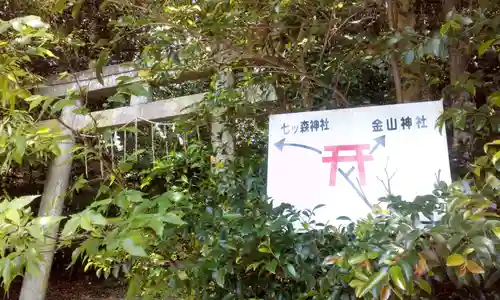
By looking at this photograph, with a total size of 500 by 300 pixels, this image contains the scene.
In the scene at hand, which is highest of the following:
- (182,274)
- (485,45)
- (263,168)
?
(485,45)

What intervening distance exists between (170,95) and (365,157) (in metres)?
2.08

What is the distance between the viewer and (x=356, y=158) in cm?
122

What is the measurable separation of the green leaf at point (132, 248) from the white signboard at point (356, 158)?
0.57 meters

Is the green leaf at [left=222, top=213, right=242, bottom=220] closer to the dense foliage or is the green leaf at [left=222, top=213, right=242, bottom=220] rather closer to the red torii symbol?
the dense foliage

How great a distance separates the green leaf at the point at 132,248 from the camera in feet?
2.44

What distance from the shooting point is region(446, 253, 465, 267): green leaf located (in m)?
0.74

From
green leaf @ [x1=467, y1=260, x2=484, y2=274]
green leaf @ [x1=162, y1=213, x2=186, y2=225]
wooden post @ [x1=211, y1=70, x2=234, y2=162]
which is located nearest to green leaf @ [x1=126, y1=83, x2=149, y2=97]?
green leaf @ [x1=162, y1=213, x2=186, y2=225]

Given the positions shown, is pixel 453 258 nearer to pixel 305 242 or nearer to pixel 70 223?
pixel 305 242

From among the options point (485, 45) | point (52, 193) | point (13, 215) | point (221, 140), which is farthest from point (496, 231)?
point (52, 193)

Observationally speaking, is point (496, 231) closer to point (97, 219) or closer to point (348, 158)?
point (348, 158)

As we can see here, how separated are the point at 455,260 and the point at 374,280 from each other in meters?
0.15

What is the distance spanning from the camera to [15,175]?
3.73 metres

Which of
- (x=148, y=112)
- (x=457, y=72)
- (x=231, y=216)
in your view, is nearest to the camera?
(x=231, y=216)

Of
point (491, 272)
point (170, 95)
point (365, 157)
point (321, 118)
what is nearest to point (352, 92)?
point (321, 118)
